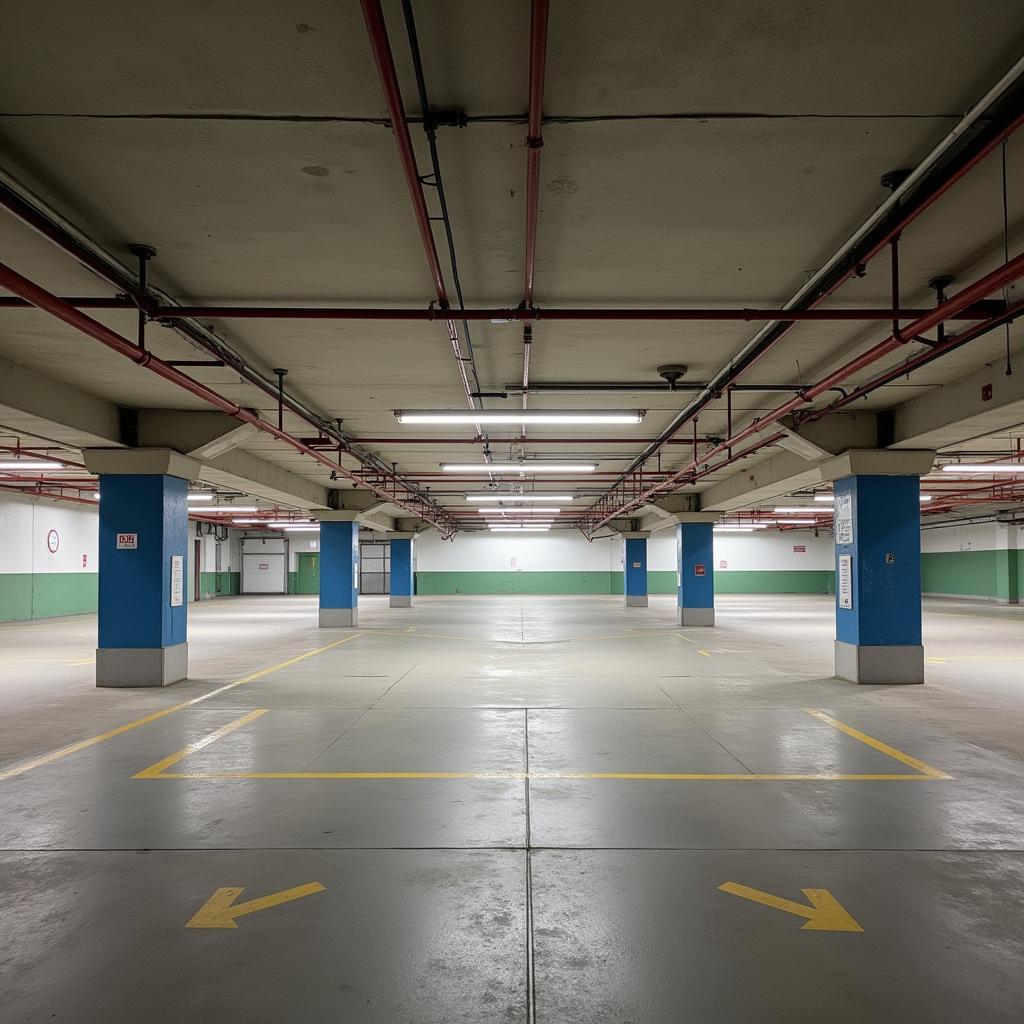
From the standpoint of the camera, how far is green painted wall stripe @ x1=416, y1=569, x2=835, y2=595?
43.9 metres

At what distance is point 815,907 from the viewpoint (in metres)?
3.78

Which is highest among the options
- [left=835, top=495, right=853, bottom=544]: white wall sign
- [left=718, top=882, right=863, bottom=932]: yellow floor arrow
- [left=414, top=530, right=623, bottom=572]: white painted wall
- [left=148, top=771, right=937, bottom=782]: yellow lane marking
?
[left=835, top=495, right=853, bottom=544]: white wall sign

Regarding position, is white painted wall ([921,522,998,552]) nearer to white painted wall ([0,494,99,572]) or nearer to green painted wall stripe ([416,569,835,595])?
green painted wall stripe ([416,569,835,595])

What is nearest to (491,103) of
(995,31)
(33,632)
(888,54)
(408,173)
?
(408,173)

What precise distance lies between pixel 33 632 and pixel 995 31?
22888 mm

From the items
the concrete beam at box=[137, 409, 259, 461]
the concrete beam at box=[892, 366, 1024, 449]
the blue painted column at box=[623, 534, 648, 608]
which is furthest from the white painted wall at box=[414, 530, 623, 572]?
the concrete beam at box=[137, 409, 259, 461]

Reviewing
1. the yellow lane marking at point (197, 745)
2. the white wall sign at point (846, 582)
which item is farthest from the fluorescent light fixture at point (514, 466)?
the yellow lane marking at point (197, 745)

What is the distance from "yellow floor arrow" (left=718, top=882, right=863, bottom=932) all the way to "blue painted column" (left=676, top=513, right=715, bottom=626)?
1843cm

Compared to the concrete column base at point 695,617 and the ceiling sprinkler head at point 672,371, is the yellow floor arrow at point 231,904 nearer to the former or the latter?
the ceiling sprinkler head at point 672,371

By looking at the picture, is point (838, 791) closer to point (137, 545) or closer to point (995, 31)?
point (995, 31)

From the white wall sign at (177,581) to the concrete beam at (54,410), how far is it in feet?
6.36

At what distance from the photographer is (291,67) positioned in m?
3.66

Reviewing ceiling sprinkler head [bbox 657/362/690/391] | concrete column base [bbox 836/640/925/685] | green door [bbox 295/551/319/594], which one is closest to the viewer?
ceiling sprinkler head [bbox 657/362/690/391]

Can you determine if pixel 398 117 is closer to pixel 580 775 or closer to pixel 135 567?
pixel 580 775
